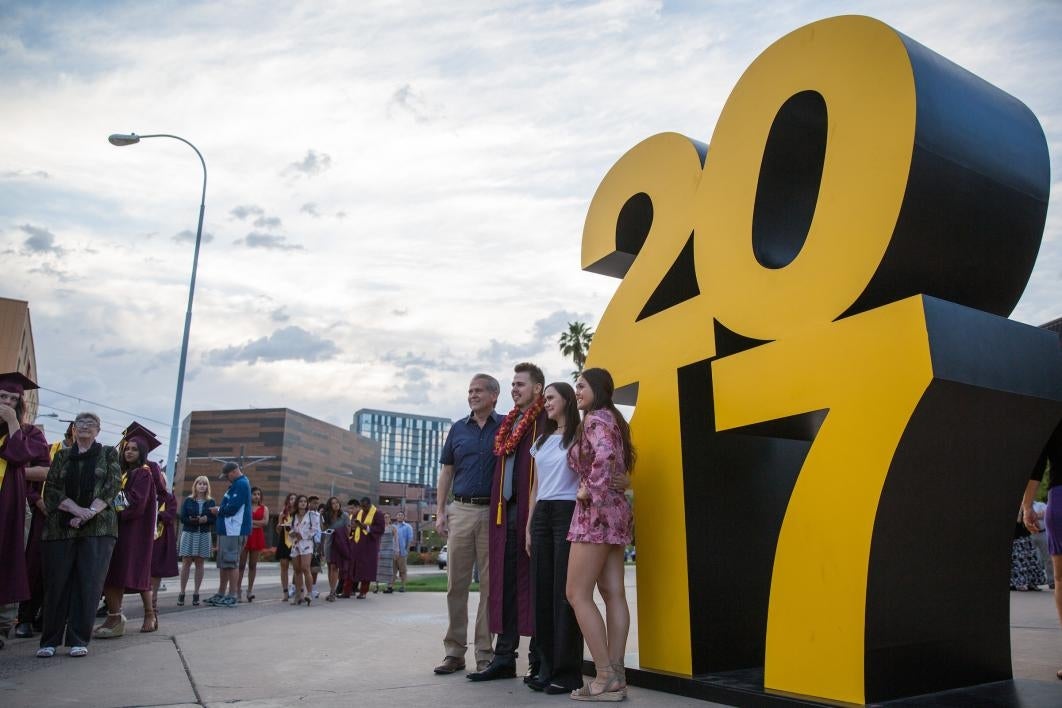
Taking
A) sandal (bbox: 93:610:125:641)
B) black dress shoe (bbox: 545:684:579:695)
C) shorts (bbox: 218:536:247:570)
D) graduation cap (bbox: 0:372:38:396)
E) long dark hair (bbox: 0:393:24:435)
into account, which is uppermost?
graduation cap (bbox: 0:372:38:396)

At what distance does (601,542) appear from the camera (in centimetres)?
419

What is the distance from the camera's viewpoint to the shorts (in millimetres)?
10398

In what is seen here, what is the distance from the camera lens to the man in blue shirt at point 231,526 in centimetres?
1037

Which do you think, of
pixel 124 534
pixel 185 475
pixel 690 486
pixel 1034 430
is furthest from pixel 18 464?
pixel 185 475

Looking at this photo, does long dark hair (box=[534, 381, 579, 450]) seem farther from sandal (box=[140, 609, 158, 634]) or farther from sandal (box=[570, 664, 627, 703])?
sandal (box=[140, 609, 158, 634])

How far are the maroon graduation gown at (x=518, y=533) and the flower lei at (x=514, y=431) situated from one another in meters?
0.04

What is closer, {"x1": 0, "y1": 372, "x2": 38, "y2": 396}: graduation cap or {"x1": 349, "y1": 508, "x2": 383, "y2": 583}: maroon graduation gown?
{"x1": 0, "y1": 372, "x2": 38, "y2": 396}: graduation cap

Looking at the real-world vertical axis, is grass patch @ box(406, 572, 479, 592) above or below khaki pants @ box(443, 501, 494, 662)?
below

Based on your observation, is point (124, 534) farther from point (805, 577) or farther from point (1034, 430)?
point (1034, 430)

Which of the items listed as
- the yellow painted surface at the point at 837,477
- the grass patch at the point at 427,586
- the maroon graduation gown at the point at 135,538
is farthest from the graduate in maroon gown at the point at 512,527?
the grass patch at the point at 427,586

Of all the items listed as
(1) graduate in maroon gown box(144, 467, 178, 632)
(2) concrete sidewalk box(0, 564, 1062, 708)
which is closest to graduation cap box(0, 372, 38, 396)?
(2) concrete sidewalk box(0, 564, 1062, 708)

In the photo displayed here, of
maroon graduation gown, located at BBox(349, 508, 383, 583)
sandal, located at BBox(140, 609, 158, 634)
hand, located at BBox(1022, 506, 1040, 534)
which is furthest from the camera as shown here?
maroon graduation gown, located at BBox(349, 508, 383, 583)

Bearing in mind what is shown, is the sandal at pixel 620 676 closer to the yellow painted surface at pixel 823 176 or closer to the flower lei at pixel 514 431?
the flower lei at pixel 514 431

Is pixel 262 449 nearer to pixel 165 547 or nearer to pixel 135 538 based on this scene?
pixel 165 547
